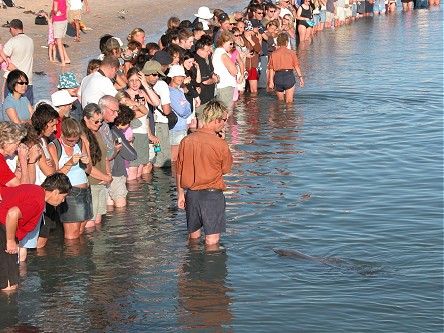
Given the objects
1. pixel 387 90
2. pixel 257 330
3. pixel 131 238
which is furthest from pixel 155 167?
pixel 387 90

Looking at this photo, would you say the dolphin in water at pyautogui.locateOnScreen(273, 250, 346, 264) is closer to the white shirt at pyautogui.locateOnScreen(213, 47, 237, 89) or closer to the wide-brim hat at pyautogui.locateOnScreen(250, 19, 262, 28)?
the white shirt at pyautogui.locateOnScreen(213, 47, 237, 89)

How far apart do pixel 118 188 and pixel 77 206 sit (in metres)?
1.85

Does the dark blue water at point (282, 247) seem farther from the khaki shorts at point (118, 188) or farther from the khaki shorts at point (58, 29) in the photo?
the khaki shorts at point (58, 29)

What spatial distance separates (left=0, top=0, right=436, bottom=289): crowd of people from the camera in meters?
10.5

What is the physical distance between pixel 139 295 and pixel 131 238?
2.03m

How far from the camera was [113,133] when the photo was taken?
13.1 metres

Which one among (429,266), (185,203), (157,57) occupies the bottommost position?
(429,266)

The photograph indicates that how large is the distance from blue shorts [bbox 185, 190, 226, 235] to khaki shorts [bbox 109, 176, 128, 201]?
2.32 m

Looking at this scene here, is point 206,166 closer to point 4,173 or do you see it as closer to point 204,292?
point 204,292

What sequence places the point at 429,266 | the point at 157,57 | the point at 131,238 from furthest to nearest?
the point at 157,57, the point at 131,238, the point at 429,266

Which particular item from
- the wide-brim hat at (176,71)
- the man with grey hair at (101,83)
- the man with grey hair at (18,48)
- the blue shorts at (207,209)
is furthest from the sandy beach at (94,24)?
the blue shorts at (207,209)

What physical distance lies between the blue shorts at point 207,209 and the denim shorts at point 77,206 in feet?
4.13

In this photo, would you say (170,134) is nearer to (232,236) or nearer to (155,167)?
(155,167)

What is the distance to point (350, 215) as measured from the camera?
13242mm
